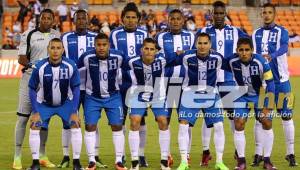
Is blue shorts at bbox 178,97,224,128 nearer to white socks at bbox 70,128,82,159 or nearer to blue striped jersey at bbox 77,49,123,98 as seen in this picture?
blue striped jersey at bbox 77,49,123,98

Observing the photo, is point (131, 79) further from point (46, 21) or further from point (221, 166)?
point (221, 166)

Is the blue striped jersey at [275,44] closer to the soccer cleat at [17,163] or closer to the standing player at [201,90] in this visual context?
the standing player at [201,90]

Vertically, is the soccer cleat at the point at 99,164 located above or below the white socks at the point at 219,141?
below

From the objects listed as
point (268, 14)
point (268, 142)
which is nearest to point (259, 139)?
point (268, 142)

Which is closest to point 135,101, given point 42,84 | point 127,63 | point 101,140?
point 127,63

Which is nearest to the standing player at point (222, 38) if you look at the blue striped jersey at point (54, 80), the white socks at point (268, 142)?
the white socks at point (268, 142)

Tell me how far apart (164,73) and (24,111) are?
2143mm

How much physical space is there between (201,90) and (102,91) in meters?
1.46

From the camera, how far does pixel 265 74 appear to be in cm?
1170

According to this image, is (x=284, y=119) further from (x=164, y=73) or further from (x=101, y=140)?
(x=101, y=140)

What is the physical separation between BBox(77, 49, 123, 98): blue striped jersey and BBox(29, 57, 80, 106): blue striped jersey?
35 centimetres

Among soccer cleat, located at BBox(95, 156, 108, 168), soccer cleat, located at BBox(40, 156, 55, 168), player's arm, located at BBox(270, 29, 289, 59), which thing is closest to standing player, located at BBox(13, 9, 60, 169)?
soccer cleat, located at BBox(40, 156, 55, 168)

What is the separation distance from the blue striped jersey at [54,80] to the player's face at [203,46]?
1.79m

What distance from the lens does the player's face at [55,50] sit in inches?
444
